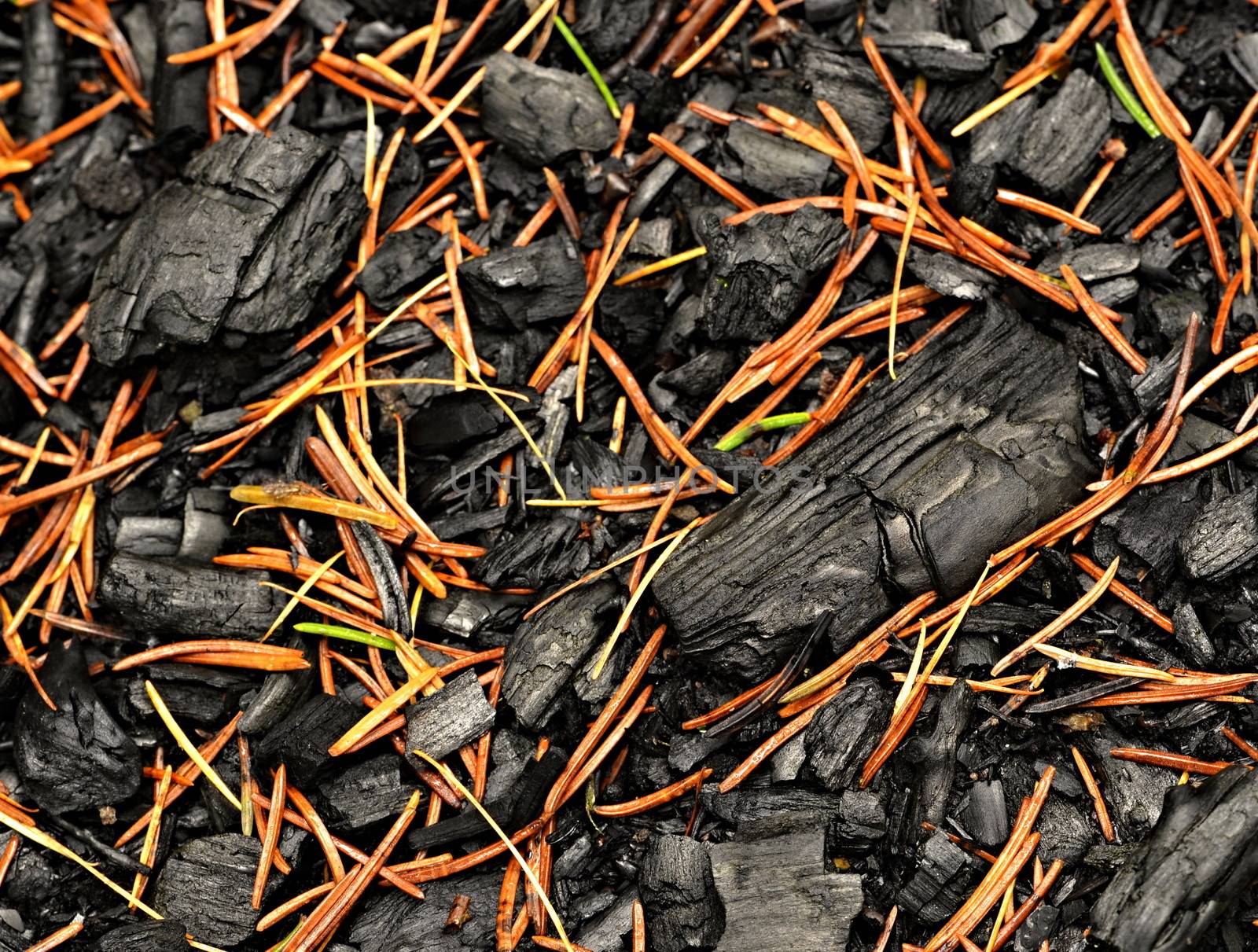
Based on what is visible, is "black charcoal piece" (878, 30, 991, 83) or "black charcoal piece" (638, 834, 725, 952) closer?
"black charcoal piece" (638, 834, 725, 952)

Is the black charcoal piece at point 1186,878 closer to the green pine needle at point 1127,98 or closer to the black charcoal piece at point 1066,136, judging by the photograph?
the black charcoal piece at point 1066,136

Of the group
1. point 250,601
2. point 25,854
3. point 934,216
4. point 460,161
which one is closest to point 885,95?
point 934,216

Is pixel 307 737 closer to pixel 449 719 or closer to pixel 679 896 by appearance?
pixel 449 719

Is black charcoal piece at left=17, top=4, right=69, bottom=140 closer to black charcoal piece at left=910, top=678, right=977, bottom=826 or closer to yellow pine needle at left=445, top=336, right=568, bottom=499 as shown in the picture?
yellow pine needle at left=445, top=336, right=568, bottom=499

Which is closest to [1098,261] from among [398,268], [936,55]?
[936,55]

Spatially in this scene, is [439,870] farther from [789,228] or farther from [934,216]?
[934,216]

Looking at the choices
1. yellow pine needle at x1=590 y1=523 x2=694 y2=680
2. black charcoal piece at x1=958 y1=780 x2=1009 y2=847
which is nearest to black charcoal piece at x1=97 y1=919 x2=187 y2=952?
yellow pine needle at x1=590 y1=523 x2=694 y2=680
